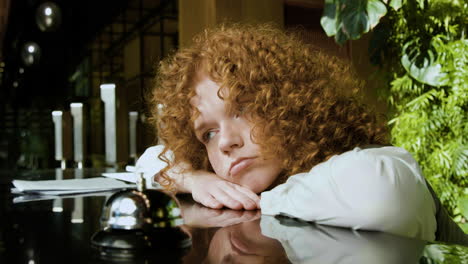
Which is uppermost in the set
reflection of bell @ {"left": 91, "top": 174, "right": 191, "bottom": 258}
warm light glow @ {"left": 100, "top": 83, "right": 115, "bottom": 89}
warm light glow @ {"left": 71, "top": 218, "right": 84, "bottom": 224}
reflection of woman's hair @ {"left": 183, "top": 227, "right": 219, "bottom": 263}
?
warm light glow @ {"left": 100, "top": 83, "right": 115, "bottom": 89}

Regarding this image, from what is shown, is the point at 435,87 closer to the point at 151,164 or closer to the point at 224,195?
the point at 151,164

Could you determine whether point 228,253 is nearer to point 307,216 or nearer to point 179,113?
point 307,216

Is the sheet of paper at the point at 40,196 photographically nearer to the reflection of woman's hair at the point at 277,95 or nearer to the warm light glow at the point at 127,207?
the reflection of woman's hair at the point at 277,95

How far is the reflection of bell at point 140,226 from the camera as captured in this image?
0.55m

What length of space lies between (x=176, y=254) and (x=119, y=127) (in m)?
8.49

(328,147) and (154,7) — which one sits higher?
(154,7)

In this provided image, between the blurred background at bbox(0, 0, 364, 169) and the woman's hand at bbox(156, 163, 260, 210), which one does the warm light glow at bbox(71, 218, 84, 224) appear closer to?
the woman's hand at bbox(156, 163, 260, 210)

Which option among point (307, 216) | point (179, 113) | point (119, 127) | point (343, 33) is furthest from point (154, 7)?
point (307, 216)

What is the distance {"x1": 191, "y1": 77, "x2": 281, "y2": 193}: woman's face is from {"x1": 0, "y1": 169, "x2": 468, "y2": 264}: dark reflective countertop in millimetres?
192

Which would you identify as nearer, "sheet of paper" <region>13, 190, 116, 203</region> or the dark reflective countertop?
the dark reflective countertop

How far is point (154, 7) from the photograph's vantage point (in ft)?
25.1

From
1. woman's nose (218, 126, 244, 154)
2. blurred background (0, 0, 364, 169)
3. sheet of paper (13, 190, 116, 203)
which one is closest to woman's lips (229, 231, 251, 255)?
woman's nose (218, 126, 244, 154)

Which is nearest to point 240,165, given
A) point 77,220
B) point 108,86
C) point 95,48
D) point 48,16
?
point 77,220

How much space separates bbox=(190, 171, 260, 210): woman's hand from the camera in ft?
3.22
